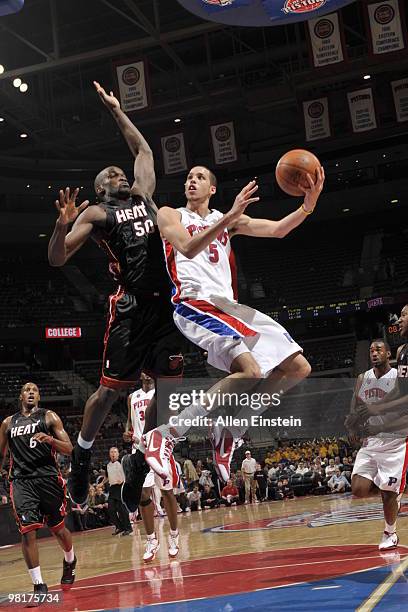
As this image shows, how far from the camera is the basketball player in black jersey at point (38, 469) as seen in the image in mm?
7797

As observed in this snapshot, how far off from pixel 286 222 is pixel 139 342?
1321 mm

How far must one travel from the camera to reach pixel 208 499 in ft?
62.1

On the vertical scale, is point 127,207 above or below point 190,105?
below

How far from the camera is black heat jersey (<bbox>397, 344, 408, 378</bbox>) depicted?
7012 millimetres

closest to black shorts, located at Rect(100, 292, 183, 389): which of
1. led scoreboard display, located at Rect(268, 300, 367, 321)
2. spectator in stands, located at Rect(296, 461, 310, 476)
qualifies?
spectator in stands, located at Rect(296, 461, 310, 476)

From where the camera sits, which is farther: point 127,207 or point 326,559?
point 326,559

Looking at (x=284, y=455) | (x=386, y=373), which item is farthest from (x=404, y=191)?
(x=386, y=373)

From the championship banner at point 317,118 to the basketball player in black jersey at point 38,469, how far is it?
1227 cm

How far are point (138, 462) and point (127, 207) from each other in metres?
2.14

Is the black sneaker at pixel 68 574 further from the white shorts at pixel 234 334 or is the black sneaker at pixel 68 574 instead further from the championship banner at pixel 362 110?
the championship banner at pixel 362 110

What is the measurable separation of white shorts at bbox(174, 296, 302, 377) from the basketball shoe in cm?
42

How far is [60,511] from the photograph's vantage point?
7.87 meters

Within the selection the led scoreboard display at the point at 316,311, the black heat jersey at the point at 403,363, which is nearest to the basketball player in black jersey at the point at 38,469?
the black heat jersey at the point at 403,363

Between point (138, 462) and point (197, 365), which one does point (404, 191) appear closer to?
point (197, 365)
